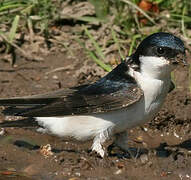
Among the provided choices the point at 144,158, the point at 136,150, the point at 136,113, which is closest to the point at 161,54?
the point at 136,113

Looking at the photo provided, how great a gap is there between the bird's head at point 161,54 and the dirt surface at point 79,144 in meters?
0.79

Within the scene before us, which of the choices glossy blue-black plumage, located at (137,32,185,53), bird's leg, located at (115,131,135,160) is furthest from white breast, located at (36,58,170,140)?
bird's leg, located at (115,131,135,160)

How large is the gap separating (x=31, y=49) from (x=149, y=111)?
2439 mm

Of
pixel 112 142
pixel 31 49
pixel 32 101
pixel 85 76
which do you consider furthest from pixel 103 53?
pixel 32 101

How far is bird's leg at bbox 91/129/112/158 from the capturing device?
4971 millimetres

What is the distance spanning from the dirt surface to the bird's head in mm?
787

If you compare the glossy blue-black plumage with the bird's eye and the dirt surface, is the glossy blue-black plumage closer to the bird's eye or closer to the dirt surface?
the bird's eye

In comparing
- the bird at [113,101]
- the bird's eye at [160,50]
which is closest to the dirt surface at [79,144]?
the bird at [113,101]

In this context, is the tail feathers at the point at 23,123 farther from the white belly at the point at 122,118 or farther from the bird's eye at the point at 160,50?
the bird's eye at the point at 160,50

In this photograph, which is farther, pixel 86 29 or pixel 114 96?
pixel 86 29

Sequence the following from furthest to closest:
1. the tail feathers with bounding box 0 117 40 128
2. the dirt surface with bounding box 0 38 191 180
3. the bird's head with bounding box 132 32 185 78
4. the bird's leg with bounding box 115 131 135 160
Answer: the bird's leg with bounding box 115 131 135 160 → the tail feathers with bounding box 0 117 40 128 → the dirt surface with bounding box 0 38 191 180 → the bird's head with bounding box 132 32 185 78

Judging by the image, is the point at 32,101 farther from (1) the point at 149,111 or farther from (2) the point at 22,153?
(1) the point at 149,111

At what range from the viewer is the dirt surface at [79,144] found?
16.5ft

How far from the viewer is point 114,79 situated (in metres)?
5.09
